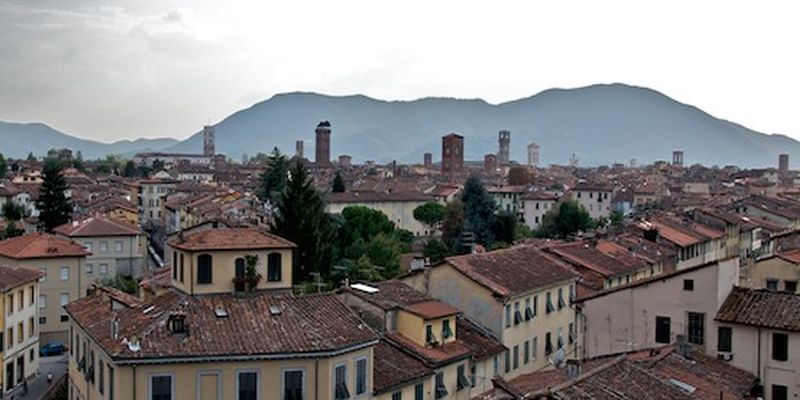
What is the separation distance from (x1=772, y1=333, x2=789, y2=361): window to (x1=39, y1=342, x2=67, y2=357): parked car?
41.1 m

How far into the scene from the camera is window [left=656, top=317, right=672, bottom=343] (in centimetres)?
2988

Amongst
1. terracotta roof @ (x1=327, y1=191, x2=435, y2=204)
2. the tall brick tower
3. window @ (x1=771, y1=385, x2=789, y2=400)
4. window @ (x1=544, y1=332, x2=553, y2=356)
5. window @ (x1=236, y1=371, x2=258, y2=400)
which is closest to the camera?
window @ (x1=236, y1=371, x2=258, y2=400)

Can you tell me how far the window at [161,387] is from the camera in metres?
25.1

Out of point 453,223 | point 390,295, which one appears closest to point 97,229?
point 453,223

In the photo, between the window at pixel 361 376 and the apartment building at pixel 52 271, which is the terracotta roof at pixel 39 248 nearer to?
the apartment building at pixel 52 271

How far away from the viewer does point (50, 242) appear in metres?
56.1

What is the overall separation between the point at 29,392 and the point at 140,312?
19.5 metres

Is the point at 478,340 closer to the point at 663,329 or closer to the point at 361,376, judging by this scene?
the point at 663,329

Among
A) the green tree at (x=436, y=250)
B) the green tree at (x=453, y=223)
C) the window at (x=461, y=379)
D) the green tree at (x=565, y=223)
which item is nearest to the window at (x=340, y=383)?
the window at (x=461, y=379)

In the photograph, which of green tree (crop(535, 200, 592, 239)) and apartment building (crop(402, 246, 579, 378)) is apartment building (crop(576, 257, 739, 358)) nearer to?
apartment building (crop(402, 246, 579, 378))

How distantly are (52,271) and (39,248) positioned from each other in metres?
1.72

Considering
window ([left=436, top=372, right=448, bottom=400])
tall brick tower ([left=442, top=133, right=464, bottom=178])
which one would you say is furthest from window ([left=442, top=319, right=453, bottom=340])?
tall brick tower ([left=442, top=133, right=464, bottom=178])

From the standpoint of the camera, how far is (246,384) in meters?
25.9

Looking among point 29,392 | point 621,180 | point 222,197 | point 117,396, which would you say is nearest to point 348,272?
point 29,392
